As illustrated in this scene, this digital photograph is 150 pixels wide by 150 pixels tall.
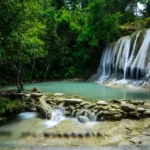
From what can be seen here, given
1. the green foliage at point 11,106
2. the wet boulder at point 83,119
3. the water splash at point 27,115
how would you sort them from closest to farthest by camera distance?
Answer: the wet boulder at point 83,119 < the green foliage at point 11,106 < the water splash at point 27,115

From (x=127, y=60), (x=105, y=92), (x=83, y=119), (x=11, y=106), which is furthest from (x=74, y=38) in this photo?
(x=83, y=119)

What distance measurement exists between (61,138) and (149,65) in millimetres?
12817

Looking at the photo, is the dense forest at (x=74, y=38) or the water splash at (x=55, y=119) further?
the dense forest at (x=74, y=38)

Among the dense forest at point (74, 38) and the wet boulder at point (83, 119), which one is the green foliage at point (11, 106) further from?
the dense forest at point (74, 38)

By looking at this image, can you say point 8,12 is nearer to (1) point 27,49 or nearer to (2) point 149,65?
(1) point 27,49

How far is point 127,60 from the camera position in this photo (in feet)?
69.8

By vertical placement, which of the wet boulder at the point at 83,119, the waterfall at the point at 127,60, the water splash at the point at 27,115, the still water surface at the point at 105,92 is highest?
the waterfall at the point at 127,60

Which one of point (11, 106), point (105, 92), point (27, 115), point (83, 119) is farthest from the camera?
point (105, 92)

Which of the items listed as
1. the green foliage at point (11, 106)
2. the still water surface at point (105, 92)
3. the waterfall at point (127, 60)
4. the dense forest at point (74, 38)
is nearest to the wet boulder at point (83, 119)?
the green foliage at point (11, 106)

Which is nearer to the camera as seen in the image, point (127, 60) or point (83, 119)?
point (83, 119)

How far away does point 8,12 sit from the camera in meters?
8.86

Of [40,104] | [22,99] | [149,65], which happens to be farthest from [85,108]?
[149,65]

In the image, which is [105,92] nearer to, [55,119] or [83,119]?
[55,119]

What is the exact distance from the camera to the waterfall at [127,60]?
19.2 m
